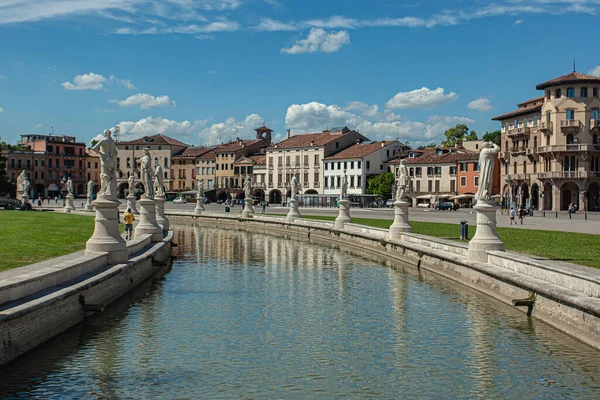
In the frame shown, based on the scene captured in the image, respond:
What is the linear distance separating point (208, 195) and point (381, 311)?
118458 mm

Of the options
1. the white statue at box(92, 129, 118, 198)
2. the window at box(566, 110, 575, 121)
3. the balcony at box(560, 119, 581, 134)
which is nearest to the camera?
the white statue at box(92, 129, 118, 198)

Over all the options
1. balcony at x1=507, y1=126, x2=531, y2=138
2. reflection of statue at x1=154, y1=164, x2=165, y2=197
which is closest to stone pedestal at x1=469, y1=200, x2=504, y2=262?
reflection of statue at x1=154, y1=164, x2=165, y2=197

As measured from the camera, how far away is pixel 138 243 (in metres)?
26.0

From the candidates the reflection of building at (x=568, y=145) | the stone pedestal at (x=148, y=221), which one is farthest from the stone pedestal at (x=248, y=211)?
the reflection of building at (x=568, y=145)

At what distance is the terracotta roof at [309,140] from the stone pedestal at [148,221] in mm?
89154

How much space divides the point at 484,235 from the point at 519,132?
75132 mm

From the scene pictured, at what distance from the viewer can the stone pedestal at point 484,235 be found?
20720 mm

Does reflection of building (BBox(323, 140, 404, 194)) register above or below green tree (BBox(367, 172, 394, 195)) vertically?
above

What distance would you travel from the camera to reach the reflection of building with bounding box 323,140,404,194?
110000mm

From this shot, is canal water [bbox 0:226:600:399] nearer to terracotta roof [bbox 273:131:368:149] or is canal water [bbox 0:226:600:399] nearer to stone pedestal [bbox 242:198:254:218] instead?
stone pedestal [bbox 242:198:254:218]

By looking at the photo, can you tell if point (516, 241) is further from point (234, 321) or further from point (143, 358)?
point (143, 358)

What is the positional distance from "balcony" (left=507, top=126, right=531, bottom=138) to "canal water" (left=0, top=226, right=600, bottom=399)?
72.8 metres

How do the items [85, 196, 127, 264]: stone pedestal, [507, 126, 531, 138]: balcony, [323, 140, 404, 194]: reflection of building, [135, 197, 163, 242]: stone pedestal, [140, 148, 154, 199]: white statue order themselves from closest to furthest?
[85, 196, 127, 264]: stone pedestal, [140, 148, 154, 199]: white statue, [135, 197, 163, 242]: stone pedestal, [507, 126, 531, 138]: balcony, [323, 140, 404, 194]: reflection of building

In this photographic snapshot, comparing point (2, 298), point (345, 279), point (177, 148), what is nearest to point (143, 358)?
point (2, 298)
